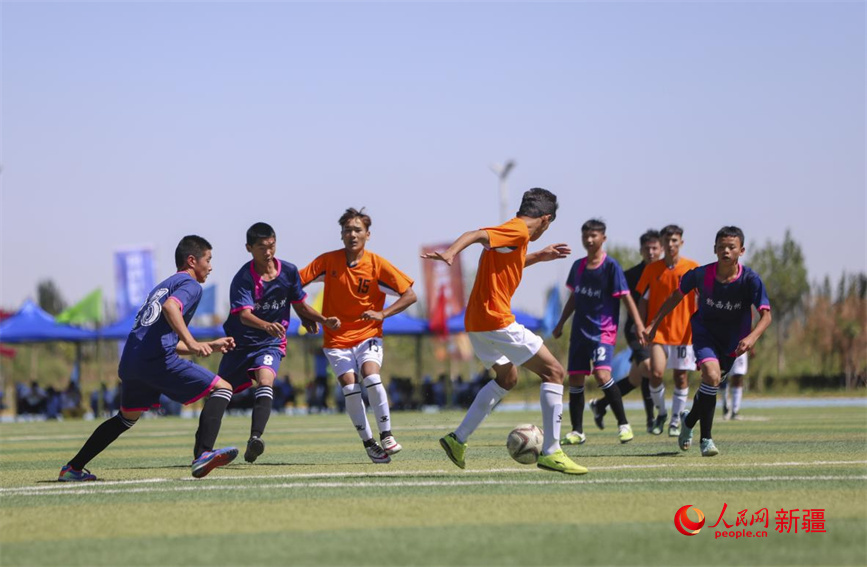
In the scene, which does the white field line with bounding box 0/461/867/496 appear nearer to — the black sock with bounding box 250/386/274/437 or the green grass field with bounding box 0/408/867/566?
the green grass field with bounding box 0/408/867/566

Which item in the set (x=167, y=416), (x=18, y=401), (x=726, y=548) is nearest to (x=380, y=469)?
(x=726, y=548)

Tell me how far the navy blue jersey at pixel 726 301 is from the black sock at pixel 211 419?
4.34m

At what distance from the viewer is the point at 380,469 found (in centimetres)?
964

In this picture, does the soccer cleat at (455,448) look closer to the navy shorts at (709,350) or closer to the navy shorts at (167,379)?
the navy shorts at (167,379)

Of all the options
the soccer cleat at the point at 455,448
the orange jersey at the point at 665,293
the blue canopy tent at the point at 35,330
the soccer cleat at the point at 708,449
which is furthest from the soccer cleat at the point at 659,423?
the blue canopy tent at the point at 35,330

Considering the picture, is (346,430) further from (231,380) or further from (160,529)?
(160,529)

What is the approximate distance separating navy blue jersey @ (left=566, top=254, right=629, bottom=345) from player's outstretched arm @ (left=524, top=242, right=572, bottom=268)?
4.01 m

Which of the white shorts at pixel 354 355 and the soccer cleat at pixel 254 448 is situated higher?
the white shorts at pixel 354 355

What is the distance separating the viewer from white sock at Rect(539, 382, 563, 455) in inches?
344

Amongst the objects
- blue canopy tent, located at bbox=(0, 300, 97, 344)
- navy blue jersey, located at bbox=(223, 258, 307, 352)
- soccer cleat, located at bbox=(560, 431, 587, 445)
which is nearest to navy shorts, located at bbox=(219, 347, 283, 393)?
navy blue jersey, located at bbox=(223, 258, 307, 352)

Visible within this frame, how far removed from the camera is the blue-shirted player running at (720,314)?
34.6 ft

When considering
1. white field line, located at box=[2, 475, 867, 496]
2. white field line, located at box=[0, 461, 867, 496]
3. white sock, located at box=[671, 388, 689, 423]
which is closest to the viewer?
white field line, located at box=[2, 475, 867, 496]

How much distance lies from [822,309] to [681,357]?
1555 inches

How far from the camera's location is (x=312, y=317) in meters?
10.5
